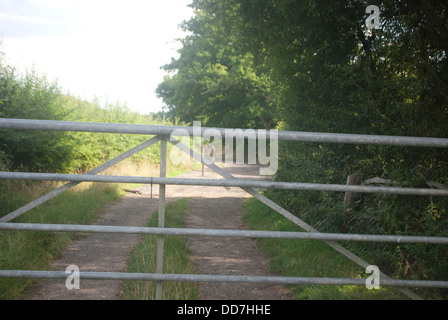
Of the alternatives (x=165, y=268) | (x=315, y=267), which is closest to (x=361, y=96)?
(x=315, y=267)

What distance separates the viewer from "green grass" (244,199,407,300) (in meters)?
4.04

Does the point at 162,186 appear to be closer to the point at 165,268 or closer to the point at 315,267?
the point at 165,268

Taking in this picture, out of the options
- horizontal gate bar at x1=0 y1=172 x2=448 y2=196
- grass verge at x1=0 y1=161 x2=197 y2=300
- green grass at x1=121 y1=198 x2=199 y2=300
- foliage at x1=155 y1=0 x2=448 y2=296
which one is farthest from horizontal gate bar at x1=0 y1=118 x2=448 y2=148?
grass verge at x1=0 y1=161 x2=197 y2=300

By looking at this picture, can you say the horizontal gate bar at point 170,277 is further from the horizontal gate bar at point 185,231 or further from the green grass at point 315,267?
the green grass at point 315,267

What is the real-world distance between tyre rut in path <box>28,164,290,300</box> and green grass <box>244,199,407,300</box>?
0.23 meters

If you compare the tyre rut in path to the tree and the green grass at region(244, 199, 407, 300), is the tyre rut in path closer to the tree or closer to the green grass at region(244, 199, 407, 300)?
the green grass at region(244, 199, 407, 300)

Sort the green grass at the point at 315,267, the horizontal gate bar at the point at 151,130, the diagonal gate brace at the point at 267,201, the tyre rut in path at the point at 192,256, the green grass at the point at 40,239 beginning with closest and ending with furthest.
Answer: the horizontal gate bar at the point at 151,130 → the diagonal gate brace at the point at 267,201 → the green grass at the point at 315,267 → the green grass at the point at 40,239 → the tyre rut in path at the point at 192,256

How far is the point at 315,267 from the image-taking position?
521 centimetres

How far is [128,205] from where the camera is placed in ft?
34.5

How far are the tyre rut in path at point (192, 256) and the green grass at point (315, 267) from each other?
227 mm

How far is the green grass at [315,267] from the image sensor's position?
4043 mm

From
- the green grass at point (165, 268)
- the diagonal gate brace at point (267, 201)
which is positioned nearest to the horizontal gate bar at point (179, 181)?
the diagonal gate brace at point (267, 201)

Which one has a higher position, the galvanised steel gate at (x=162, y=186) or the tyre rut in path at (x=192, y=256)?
the galvanised steel gate at (x=162, y=186)
